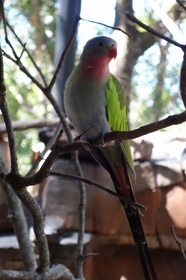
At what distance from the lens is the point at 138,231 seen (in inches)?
41.1

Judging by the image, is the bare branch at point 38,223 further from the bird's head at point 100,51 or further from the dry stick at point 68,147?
the bird's head at point 100,51

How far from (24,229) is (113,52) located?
0.67 m

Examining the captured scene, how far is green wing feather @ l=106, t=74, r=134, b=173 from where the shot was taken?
1.07 meters

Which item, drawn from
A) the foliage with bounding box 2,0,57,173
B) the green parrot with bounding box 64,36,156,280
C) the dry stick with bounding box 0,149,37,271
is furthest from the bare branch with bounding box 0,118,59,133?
the foliage with bounding box 2,0,57,173

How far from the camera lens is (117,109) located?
1100 mm

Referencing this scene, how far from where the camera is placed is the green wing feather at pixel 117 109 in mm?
1074

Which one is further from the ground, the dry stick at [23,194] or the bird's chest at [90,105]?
the bird's chest at [90,105]

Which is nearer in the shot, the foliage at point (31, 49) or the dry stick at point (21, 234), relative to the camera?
the dry stick at point (21, 234)

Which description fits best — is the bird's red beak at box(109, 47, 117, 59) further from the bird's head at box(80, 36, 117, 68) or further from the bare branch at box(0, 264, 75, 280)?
the bare branch at box(0, 264, 75, 280)

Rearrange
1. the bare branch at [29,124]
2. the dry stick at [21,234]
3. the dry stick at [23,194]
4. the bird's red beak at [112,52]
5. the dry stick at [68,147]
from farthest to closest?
the bare branch at [29,124]
the dry stick at [21,234]
the bird's red beak at [112,52]
the dry stick at [23,194]
the dry stick at [68,147]

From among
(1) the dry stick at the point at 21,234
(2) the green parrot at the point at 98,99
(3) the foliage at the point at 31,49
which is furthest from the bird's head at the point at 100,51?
(3) the foliage at the point at 31,49

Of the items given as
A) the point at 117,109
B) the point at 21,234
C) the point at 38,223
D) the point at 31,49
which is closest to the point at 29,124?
the point at 21,234

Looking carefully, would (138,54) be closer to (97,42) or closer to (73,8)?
(73,8)

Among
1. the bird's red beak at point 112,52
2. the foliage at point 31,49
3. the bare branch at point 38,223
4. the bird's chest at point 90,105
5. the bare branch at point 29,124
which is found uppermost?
the foliage at point 31,49
